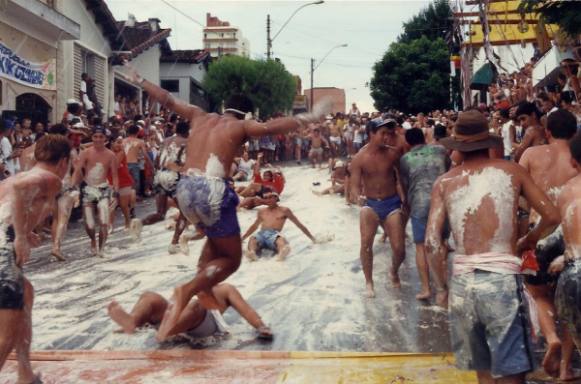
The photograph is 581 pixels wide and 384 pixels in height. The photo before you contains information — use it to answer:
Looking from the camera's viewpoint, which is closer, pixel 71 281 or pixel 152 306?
pixel 152 306

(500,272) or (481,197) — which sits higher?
(481,197)

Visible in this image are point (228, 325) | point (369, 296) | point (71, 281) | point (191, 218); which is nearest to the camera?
point (191, 218)

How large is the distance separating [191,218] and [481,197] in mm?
2614

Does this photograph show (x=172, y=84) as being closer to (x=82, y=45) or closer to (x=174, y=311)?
(x=82, y=45)

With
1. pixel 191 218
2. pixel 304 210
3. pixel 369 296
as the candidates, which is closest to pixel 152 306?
pixel 191 218

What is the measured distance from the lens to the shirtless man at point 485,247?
12.5ft

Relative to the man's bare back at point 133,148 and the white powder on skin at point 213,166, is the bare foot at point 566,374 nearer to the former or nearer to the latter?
the white powder on skin at point 213,166

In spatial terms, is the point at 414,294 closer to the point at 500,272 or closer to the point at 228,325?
the point at 228,325

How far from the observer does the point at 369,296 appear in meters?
8.02

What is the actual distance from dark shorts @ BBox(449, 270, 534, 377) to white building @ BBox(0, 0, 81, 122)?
12.8 m

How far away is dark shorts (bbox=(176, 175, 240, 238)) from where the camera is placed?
5797 millimetres

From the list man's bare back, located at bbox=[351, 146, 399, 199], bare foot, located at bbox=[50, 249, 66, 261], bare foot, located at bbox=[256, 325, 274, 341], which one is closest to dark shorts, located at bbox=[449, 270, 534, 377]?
bare foot, located at bbox=[256, 325, 274, 341]

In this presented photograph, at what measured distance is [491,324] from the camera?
12.6 ft

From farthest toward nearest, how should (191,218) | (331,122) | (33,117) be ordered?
(331,122)
(33,117)
(191,218)
